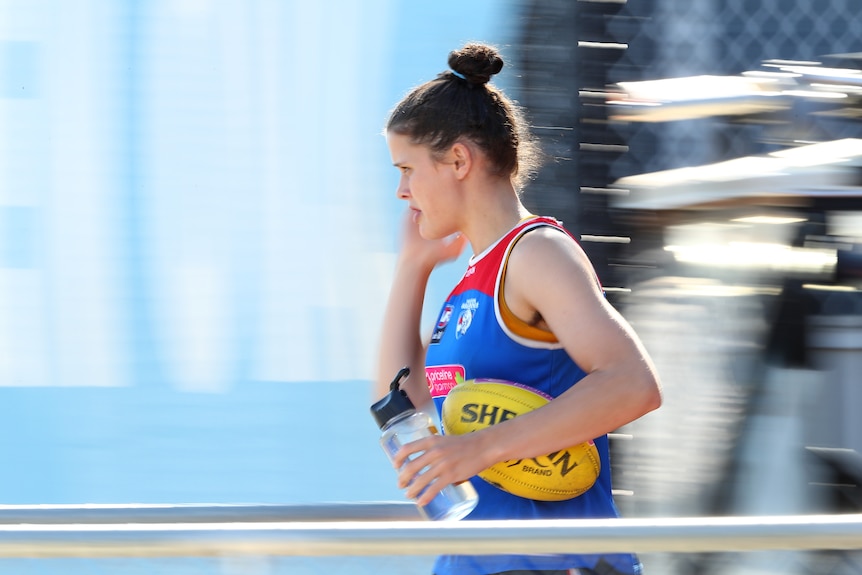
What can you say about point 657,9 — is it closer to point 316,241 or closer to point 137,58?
point 316,241

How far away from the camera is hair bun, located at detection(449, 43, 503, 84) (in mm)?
1877

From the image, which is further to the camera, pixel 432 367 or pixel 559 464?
pixel 432 367

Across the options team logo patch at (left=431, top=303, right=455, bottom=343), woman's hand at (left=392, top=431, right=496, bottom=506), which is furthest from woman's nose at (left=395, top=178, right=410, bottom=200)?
woman's hand at (left=392, top=431, right=496, bottom=506)

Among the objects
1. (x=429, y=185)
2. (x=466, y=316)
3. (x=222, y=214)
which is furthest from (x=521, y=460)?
(x=222, y=214)

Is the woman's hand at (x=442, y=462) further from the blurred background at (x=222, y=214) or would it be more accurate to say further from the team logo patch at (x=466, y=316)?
the blurred background at (x=222, y=214)

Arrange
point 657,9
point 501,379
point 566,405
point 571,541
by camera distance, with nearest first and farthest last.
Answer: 1. point 571,541
2. point 566,405
3. point 501,379
4. point 657,9

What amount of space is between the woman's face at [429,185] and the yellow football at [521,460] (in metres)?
0.30

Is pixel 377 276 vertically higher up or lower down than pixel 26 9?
lower down

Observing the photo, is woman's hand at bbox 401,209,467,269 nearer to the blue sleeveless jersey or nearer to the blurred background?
the blue sleeveless jersey

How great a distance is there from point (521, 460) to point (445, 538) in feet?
0.96

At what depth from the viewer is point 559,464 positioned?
162cm

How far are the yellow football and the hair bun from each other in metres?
0.53

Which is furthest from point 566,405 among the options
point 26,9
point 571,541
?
point 26,9

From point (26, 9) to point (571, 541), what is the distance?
236 centimetres
